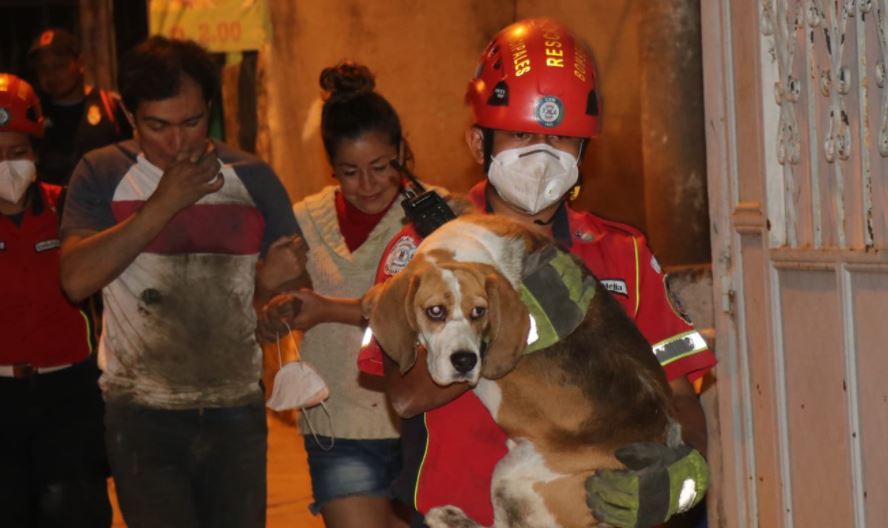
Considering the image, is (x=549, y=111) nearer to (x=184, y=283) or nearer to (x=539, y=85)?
(x=539, y=85)

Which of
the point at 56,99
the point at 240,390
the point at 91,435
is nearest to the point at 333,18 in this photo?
the point at 56,99

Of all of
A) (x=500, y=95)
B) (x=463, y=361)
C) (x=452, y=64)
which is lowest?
(x=463, y=361)

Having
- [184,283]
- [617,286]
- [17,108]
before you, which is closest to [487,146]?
[617,286]

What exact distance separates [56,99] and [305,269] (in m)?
4.46

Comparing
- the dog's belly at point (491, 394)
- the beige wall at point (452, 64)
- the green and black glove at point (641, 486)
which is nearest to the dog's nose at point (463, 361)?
the dog's belly at point (491, 394)

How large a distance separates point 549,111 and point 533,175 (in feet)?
0.58

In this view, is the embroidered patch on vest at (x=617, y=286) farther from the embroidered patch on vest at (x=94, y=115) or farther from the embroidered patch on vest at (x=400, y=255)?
the embroidered patch on vest at (x=94, y=115)

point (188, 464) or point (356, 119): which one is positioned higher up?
point (356, 119)

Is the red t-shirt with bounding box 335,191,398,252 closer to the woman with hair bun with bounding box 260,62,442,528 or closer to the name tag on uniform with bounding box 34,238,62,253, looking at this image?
the woman with hair bun with bounding box 260,62,442,528

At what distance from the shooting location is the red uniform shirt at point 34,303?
630 centimetres

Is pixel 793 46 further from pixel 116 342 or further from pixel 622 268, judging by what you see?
pixel 116 342

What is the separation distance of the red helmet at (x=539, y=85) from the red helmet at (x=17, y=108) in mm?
3109

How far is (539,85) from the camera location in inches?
150

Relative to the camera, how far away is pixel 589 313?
3.46m
